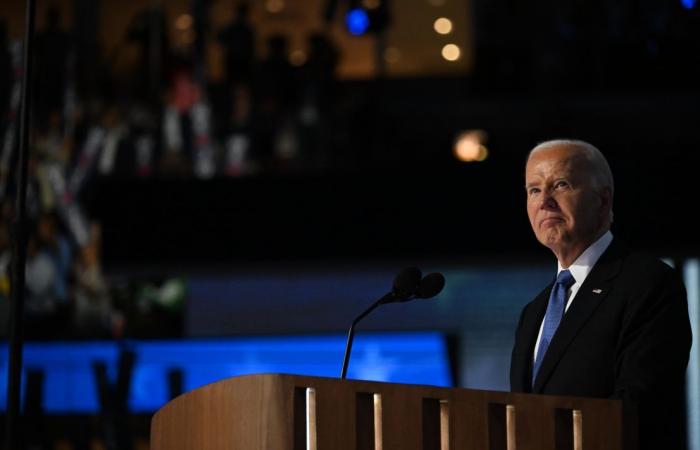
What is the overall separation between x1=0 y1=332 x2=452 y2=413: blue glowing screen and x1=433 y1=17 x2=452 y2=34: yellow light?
3.51 metres

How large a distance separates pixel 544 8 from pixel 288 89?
2.03 meters

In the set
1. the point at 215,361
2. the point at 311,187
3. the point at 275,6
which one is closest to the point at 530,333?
the point at 311,187

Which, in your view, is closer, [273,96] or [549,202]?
[549,202]

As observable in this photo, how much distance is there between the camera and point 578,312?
243 cm

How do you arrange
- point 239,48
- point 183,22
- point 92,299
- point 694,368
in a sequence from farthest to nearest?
point 183,22, point 239,48, point 92,299, point 694,368

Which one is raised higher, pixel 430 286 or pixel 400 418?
pixel 430 286

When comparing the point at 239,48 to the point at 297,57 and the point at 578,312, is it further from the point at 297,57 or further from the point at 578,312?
the point at 578,312

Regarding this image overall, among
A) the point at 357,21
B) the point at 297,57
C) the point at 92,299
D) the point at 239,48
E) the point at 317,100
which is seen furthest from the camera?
the point at 297,57


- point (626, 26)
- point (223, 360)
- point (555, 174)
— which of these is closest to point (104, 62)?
point (223, 360)

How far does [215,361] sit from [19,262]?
4.28 meters

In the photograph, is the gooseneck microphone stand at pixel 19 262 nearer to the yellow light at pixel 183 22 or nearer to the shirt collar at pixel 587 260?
A: the shirt collar at pixel 587 260

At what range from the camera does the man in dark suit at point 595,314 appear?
87.5 inches

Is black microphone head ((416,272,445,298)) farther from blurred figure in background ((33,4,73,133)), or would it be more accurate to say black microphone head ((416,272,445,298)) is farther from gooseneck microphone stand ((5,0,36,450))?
blurred figure in background ((33,4,73,133))

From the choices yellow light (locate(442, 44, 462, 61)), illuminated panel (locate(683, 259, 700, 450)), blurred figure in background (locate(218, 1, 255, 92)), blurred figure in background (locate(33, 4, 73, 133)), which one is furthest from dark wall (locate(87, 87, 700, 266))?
yellow light (locate(442, 44, 462, 61))
